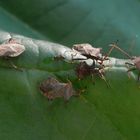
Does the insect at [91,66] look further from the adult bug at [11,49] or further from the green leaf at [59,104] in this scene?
the adult bug at [11,49]

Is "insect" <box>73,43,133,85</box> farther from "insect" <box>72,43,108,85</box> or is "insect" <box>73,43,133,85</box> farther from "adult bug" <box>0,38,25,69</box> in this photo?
"adult bug" <box>0,38,25,69</box>

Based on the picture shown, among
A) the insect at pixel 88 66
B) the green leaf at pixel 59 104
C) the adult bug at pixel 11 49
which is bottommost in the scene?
the green leaf at pixel 59 104

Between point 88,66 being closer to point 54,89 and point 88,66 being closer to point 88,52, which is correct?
point 88,52

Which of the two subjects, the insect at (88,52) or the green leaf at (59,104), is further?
the insect at (88,52)

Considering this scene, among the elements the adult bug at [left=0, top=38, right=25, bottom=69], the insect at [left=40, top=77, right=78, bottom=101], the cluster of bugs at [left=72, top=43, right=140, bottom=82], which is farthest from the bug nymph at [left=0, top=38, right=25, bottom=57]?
the cluster of bugs at [left=72, top=43, right=140, bottom=82]

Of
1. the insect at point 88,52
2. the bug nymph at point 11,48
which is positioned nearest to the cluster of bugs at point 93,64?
the insect at point 88,52
